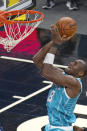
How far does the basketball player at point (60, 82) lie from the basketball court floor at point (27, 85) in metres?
2.89

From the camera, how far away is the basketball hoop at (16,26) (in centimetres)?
1083

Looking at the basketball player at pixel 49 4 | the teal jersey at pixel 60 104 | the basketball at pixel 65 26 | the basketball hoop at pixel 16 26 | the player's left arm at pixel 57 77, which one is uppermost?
the basketball at pixel 65 26

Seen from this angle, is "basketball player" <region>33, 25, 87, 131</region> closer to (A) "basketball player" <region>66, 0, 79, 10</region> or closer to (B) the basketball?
(B) the basketball

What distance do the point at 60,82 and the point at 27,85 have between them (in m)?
5.30

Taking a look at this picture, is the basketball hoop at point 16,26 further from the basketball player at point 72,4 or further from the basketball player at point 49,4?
the basketball player at point 72,4

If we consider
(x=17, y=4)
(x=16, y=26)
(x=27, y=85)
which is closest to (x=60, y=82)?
(x=27, y=85)

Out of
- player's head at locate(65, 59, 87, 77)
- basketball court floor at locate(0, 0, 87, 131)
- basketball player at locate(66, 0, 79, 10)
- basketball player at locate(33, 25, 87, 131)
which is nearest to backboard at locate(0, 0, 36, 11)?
basketball court floor at locate(0, 0, 87, 131)

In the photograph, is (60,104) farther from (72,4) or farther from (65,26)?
(72,4)

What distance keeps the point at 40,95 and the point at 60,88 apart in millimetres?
4434

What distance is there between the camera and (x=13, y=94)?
1162 cm

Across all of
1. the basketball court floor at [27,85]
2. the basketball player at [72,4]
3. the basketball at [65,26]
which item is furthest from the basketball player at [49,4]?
the basketball at [65,26]

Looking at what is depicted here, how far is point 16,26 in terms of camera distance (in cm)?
1539

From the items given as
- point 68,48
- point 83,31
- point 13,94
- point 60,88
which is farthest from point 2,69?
point 60,88

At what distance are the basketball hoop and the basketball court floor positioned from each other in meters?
0.48
